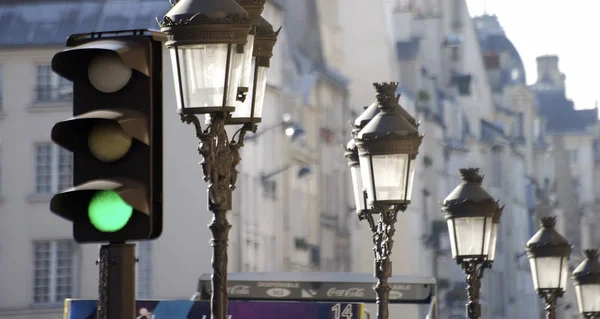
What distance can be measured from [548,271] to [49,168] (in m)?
28.2

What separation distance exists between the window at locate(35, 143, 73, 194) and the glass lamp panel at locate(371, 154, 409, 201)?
33.6 meters

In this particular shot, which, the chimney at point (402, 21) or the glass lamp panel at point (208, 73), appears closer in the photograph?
the glass lamp panel at point (208, 73)

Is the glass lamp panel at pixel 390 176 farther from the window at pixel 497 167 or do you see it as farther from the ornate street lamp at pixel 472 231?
the window at pixel 497 167

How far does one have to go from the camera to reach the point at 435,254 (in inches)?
2859

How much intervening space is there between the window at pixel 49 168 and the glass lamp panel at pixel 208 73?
38321mm

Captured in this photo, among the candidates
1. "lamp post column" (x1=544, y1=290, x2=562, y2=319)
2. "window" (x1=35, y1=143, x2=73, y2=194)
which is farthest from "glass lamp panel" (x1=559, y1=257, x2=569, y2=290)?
"window" (x1=35, y1=143, x2=73, y2=194)

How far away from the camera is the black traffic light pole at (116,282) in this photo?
18.3ft

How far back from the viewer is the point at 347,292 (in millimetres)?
30703

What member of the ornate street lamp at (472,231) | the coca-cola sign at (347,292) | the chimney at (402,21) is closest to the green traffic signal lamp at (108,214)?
the ornate street lamp at (472,231)

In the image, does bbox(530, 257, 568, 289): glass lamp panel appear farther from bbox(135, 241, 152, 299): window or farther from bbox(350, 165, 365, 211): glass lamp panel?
bbox(135, 241, 152, 299): window

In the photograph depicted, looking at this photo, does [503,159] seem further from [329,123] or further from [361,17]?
[329,123]

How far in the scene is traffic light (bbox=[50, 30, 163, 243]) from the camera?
5.58 m

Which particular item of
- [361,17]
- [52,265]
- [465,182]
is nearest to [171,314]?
[465,182]

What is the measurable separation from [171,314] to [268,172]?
2688cm
